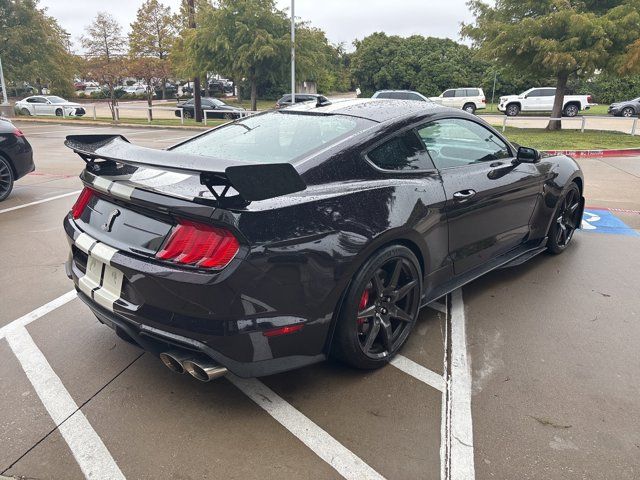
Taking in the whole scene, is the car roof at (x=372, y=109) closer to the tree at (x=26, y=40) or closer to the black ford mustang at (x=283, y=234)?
the black ford mustang at (x=283, y=234)

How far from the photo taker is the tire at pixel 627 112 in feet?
94.0

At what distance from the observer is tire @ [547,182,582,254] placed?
4781 millimetres

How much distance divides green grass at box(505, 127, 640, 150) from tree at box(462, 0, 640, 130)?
1967 mm

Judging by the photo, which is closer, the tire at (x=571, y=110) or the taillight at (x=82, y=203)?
the taillight at (x=82, y=203)

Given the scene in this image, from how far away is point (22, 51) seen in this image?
3341 cm

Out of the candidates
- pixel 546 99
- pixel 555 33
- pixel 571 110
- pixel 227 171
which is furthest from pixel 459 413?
pixel 546 99

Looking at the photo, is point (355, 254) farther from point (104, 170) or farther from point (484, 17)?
point (484, 17)

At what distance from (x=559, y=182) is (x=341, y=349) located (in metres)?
3.00

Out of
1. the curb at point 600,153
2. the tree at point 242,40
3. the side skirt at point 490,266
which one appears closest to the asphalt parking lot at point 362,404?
the side skirt at point 490,266

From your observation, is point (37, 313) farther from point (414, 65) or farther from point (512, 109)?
point (414, 65)

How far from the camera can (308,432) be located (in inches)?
96.3

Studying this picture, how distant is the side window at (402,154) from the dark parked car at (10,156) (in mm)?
6244

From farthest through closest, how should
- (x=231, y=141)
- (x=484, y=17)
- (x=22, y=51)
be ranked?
(x=22, y=51) → (x=484, y=17) → (x=231, y=141)

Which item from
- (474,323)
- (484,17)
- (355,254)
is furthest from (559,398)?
(484,17)
